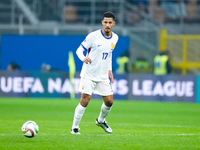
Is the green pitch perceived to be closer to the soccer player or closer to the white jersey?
the soccer player

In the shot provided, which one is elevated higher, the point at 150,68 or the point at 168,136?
the point at 168,136

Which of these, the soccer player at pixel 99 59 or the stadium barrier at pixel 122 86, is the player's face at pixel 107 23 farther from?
the stadium barrier at pixel 122 86

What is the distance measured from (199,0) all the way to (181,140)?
21.0 meters

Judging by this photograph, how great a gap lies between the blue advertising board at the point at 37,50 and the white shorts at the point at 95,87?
15664 mm

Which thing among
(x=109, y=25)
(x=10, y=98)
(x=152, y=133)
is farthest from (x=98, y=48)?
(x=10, y=98)

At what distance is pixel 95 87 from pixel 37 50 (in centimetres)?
1629

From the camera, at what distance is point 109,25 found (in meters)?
10.2

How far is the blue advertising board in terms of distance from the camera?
2605 centimetres

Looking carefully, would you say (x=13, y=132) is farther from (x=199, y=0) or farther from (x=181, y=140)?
(x=199, y=0)

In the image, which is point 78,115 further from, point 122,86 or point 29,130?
point 122,86

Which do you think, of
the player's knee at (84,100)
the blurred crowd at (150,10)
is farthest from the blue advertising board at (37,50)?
the player's knee at (84,100)

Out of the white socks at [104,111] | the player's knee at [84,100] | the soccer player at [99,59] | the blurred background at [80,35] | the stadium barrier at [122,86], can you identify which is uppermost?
the soccer player at [99,59]

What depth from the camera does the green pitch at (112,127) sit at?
28.3ft

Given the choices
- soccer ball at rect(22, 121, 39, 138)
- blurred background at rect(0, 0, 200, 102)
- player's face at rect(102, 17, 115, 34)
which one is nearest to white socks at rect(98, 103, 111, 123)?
player's face at rect(102, 17, 115, 34)
